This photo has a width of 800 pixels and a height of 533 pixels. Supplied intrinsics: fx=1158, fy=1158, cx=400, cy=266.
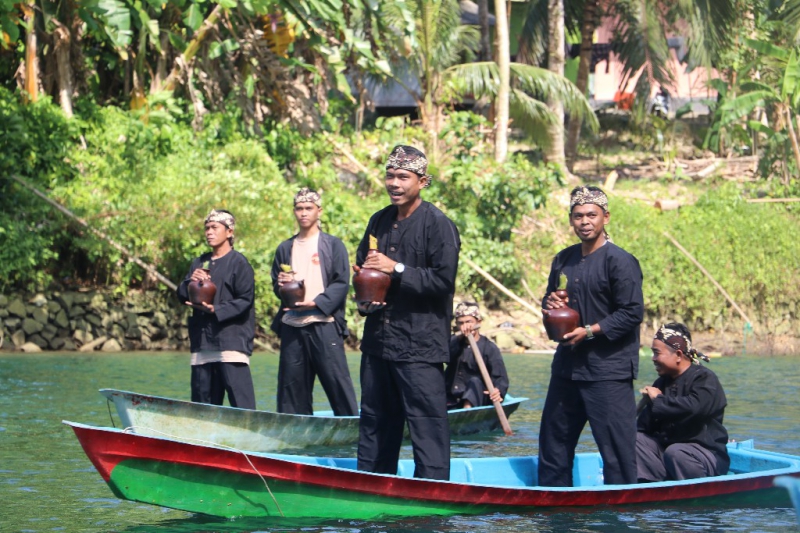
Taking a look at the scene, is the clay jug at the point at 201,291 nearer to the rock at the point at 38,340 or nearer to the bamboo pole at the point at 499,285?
the rock at the point at 38,340

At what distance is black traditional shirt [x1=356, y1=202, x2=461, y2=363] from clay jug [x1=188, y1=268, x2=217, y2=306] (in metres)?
2.31

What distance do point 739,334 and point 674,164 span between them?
25.0 ft

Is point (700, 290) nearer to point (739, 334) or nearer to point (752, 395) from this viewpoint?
point (739, 334)

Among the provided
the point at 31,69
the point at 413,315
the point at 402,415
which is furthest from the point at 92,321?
the point at 413,315

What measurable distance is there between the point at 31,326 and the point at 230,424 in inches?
412

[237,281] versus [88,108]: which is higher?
[88,108]

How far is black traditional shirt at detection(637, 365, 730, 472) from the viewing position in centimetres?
698

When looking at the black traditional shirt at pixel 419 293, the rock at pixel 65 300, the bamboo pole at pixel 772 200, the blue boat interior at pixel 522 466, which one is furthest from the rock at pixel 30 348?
the bamboo pole at pixel 772 200

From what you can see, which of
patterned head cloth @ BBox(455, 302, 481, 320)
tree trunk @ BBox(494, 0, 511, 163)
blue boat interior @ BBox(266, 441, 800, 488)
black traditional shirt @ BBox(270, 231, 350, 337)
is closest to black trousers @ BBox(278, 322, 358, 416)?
black traditional shirt @ BBox(270, 231, 350, 337)

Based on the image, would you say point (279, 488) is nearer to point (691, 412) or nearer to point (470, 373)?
point (691, 412)

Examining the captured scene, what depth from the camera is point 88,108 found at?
1975 centimetres

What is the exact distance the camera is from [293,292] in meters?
8.55

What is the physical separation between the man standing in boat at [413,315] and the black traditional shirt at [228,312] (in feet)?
7.29

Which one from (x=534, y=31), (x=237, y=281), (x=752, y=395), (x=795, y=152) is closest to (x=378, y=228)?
(x=237, y=281)
